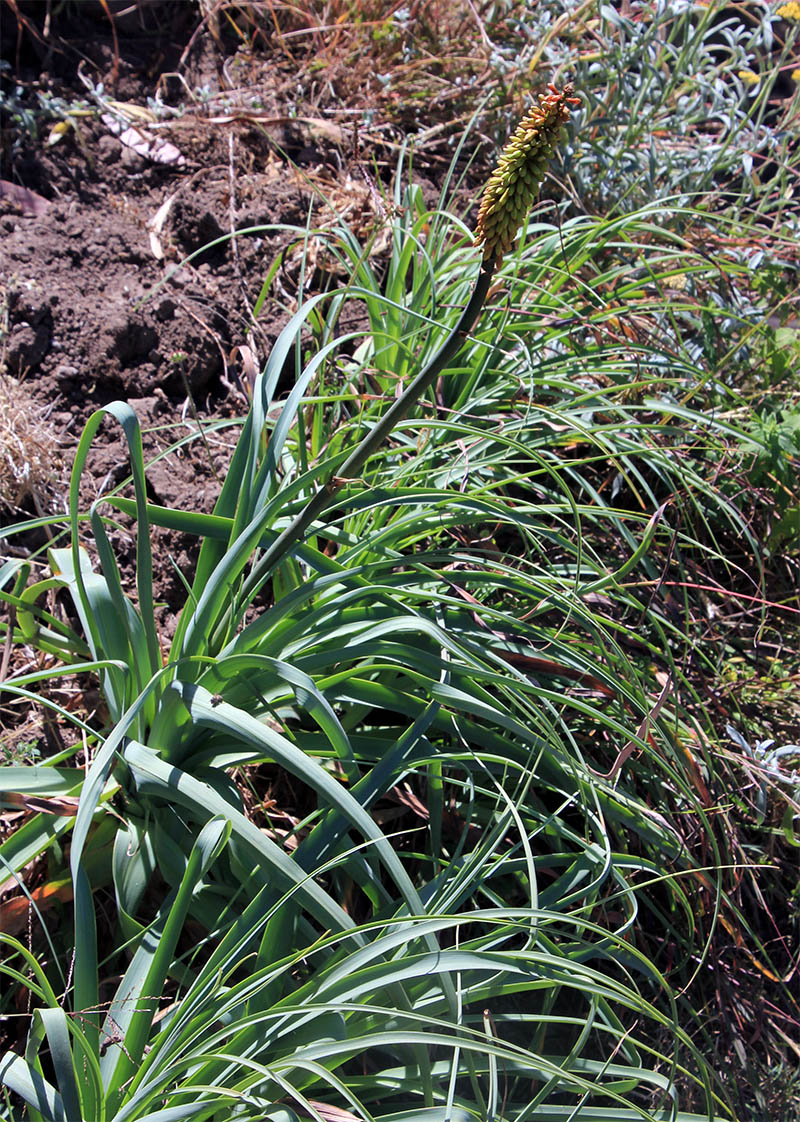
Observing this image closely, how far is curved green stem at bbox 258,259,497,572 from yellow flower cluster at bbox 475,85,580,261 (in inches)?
1.7

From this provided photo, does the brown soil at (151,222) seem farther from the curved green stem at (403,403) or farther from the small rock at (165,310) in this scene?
the curved green stem at (403,403)

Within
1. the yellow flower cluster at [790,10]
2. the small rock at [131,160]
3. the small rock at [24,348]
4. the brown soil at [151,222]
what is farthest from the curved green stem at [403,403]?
the yellow flower cluster at [790,10]

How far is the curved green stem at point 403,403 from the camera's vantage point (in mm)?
966

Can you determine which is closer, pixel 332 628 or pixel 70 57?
pixel 332 628

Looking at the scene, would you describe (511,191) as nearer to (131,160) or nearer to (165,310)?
(165,310)

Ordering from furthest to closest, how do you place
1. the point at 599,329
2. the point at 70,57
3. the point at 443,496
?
1. the point at 70,57
2. the point at 599,329
3. the point at 443,496

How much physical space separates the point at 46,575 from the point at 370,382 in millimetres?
872

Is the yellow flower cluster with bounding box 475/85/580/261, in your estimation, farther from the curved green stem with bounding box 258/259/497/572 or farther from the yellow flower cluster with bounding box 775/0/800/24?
the yellow flower cluster with bounding box 775/0/800/24

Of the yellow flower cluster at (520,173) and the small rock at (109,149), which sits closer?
the yellow flower cluster at (520,173)

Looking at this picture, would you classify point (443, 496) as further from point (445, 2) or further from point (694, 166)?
point (445, 2)

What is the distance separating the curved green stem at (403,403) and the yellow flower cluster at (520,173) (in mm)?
44

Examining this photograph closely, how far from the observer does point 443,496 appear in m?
1.42

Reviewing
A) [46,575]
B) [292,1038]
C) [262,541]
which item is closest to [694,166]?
[262,541]

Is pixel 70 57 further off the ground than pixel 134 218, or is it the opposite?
pixel 70 57
